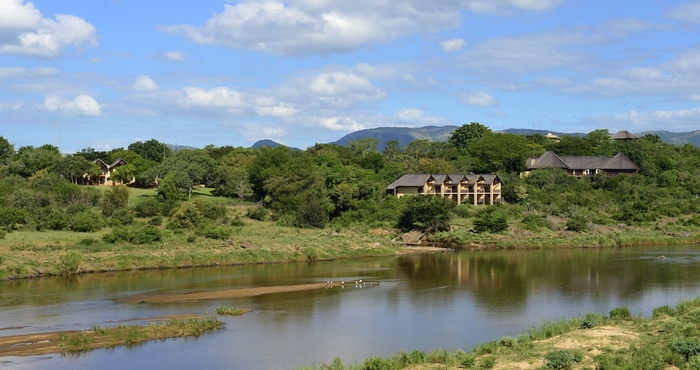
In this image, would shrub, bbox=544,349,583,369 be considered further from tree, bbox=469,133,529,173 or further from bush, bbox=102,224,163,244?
tree, bbox=469,133,529,173

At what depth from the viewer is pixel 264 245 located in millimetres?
56500

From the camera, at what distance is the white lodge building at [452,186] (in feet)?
260

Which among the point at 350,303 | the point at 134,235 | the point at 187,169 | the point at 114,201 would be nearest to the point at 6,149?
the point at 187,169

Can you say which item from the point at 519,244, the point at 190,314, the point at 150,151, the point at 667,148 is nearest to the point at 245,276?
the point at 190,314

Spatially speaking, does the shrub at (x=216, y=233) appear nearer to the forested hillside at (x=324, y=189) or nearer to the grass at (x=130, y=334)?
the forested hillside at (x=324, y=189)

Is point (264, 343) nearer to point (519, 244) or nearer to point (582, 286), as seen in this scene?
point (582, 286)

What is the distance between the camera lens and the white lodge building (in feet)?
260

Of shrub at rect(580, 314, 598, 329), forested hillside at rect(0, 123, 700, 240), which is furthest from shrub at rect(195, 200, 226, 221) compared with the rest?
shrub at rect(580, 314, 598, 329)

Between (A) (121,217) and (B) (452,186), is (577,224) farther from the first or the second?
(A) (121,217)

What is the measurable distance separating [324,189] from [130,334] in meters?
46.0

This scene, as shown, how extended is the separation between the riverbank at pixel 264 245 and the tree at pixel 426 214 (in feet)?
3.88

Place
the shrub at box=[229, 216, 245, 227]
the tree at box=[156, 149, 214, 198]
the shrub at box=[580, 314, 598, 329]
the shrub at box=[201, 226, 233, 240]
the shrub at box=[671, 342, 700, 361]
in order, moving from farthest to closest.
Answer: the tree at box=[156, 149, 214, 198]
the shrub at box=[229, 216, 245, 227]
the shrub at box=[201, 226, 233, 240]
the shrub at box=[580, 314, 598, 329]
the shrub at box=[671, 342, 700, 361]

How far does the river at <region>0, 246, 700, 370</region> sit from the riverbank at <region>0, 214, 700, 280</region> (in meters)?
1.60

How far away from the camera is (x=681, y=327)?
2383 cm
